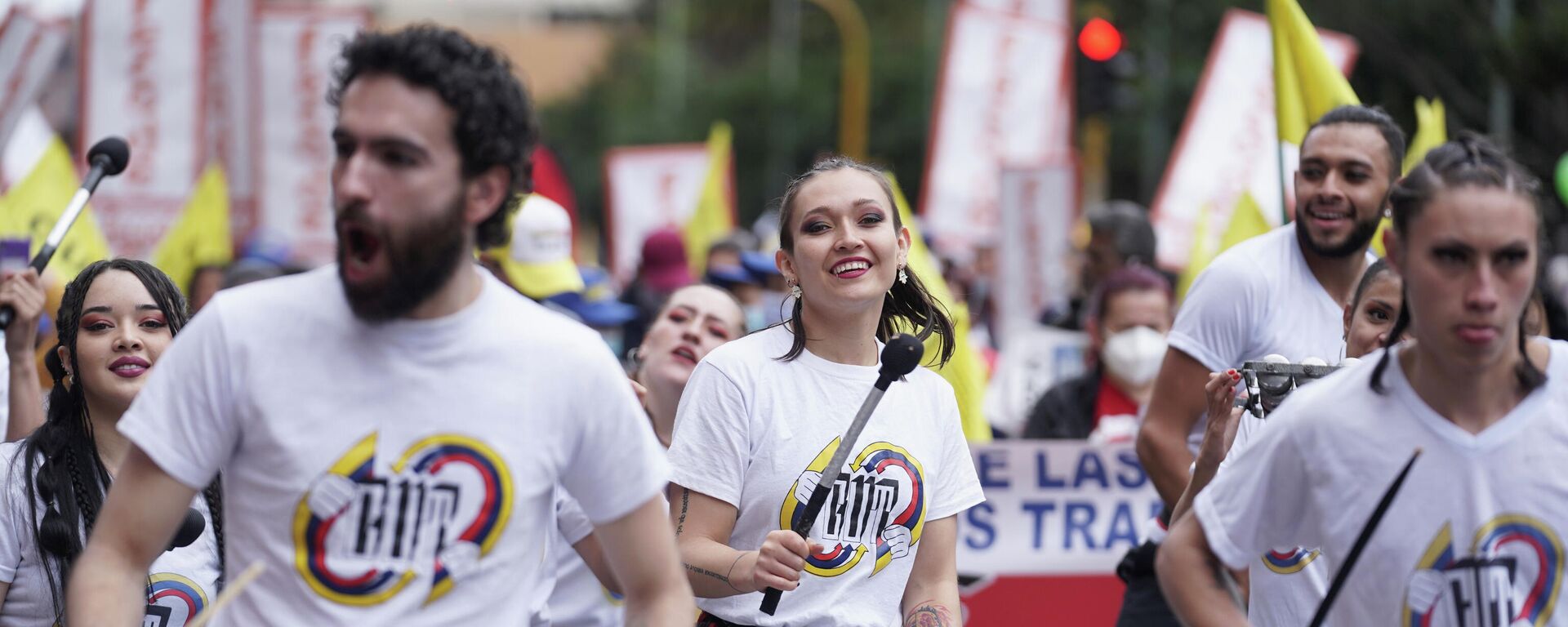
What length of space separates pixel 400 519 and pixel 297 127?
10605mm

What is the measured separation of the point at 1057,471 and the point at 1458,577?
185 inches

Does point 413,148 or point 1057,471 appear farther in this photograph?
point 1057,471

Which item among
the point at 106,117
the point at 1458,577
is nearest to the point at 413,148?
the point at 1458,577

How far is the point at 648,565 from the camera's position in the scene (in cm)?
330

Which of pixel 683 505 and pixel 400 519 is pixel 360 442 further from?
pixel 683 505

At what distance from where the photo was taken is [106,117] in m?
11.5

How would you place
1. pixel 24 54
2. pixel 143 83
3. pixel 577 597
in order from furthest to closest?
pixel 143 83 < pixel 24 54 < pixel 577 597

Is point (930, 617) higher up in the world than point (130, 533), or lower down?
lower down

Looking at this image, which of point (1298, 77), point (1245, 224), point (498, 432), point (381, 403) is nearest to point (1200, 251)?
point (1245, 224)

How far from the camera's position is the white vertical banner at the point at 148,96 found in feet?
37.5

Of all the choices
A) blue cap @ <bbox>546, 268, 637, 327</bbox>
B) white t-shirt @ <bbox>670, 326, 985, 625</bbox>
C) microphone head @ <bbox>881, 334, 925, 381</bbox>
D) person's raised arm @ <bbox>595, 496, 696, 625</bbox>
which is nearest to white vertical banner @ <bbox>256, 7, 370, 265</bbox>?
blue cap @ <bbox>546, 268, 637, 327</bbox>

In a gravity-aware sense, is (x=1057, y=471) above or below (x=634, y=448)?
below

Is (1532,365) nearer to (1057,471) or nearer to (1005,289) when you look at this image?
(1057,471)

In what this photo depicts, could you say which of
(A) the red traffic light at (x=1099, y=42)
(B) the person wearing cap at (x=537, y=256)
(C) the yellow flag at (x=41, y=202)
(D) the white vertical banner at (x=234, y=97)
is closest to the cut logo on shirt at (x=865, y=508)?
(B) the person wearing cap at (x=537, y=256)
